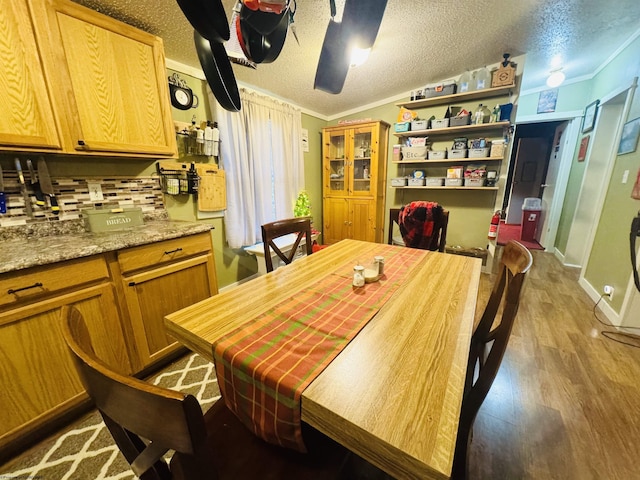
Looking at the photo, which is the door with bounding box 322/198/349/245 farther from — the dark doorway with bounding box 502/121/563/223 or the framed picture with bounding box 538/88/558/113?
the dark doorway with bounding box 502/121/563/223

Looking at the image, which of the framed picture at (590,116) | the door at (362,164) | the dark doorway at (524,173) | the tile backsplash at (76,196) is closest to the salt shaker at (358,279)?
the tile backsplash at (76,196)

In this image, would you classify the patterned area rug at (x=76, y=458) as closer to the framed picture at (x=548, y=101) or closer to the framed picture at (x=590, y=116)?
the framed picture at (x=590, y=116)

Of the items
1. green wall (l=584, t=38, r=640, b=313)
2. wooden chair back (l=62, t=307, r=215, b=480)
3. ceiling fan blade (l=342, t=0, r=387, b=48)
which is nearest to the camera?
wooden chair back (l=62, t=307, r=215, b=480)

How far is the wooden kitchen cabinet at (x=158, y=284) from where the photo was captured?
141 cm

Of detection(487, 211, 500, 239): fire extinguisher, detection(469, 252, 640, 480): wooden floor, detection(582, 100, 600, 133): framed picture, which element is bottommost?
detection(469, 252, 640, 480): wooden floor

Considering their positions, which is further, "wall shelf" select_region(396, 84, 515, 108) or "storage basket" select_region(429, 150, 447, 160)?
"storage basket" select_region(429, 150, 447, 160)

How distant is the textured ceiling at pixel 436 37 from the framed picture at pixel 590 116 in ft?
1.36

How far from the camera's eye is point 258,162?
8.94 ft

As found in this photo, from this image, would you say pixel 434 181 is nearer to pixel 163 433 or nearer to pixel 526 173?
pixel 163 433

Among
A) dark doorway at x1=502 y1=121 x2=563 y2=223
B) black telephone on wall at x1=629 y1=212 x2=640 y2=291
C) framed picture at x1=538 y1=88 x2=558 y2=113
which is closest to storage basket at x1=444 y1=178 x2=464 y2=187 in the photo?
black telephone on wall at x1=629 y1=212 x2=640 y2=291

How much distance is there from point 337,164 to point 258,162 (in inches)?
54.1

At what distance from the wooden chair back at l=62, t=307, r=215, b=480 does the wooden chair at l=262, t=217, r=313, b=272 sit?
1016 millimetres

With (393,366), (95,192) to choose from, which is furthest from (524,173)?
(95,192)

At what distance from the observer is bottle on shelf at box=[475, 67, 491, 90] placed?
2.59 m
